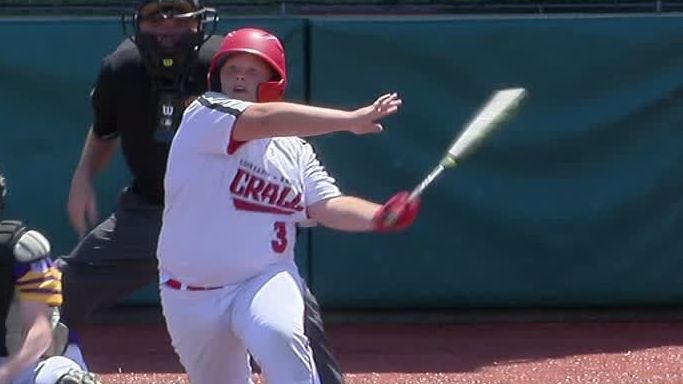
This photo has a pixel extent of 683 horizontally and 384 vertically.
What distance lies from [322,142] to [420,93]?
21.3 inches

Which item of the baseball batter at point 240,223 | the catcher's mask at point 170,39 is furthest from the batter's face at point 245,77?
the catcher's mask at point 170,39

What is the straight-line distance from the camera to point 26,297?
479 cm

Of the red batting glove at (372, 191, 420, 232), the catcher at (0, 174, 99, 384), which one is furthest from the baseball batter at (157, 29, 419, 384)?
the catcher at (0, 174, 99, 384)

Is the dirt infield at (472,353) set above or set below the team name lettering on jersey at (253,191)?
below

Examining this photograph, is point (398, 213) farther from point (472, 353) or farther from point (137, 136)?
point (472, 353)

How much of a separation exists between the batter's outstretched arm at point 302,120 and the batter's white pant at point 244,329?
1.47 ft

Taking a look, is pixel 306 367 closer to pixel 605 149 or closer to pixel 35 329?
pixel 35 329

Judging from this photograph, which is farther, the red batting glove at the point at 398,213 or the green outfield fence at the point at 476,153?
the green outfield fence at the point at 476,153

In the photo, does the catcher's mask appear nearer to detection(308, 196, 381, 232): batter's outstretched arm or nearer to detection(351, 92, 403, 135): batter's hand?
detection(308, 196, 381, 232): batter's outstretched arm

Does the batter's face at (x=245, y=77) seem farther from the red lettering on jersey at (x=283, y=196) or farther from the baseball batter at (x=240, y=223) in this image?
the red lettering on jersey at (x=283, y=196)

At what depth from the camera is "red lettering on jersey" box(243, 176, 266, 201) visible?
16.1 ft

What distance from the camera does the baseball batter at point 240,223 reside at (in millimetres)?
4781

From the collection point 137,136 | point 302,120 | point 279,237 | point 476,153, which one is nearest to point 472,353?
point 476,153

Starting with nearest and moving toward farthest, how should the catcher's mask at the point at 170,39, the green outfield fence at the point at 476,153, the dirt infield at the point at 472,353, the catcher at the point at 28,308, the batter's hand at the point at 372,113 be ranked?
1. the batter's hand at the point at 372,113
2. the catcher at the point at 28,308
3. the catcher's mask at the point at 170,39
4. the dirt infield at the point at 472,353
5. the green outfield fence at the point at 476,153
